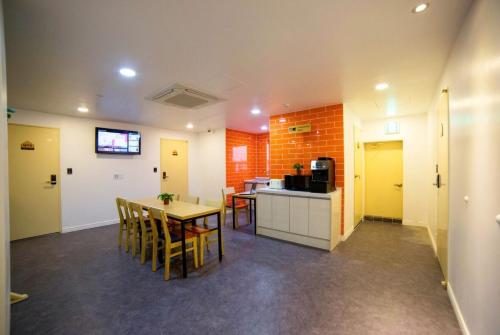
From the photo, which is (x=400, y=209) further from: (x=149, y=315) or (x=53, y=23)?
(x=53, y=23)

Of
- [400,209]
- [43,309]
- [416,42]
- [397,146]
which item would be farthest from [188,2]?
[400,209]

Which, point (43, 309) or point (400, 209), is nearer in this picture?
point (43, 309)

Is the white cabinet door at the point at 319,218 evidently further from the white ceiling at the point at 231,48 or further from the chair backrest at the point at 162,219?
the chair backrest at the point at 162,219

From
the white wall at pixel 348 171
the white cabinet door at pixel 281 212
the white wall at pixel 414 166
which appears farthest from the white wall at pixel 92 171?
the white wall at pixel 414 166

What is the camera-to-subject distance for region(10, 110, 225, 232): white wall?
464cm

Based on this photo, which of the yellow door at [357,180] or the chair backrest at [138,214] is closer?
the chair backrest at [138,214]

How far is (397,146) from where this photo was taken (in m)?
5.10

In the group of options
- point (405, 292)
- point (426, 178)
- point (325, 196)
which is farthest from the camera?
point (426, 178)

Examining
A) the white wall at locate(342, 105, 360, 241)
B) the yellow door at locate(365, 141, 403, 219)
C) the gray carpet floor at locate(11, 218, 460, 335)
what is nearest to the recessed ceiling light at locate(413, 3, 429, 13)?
the white wall at locate(342, 105, 360, 241)

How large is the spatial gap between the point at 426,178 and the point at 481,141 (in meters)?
3.88

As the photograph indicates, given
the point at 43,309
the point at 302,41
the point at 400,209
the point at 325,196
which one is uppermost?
the point at 302,41

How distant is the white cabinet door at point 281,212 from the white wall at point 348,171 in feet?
3.44

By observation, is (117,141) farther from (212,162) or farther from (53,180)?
(212,162)

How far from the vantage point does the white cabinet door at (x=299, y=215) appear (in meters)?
3.68
